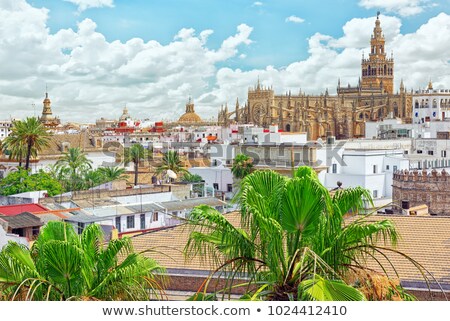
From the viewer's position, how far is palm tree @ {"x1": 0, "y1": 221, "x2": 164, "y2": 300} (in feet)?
23.6

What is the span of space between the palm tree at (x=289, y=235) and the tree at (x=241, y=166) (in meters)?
30.0

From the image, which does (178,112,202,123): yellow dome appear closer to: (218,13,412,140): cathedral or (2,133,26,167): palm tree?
(218,13,412,140): cathedral

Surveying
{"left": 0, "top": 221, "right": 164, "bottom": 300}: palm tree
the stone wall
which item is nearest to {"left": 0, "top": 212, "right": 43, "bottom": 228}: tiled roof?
{"left": 0, "top": 221, "right": 164, "bottom": 300}: palm tree

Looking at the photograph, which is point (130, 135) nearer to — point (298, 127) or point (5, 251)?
point (298, 127)

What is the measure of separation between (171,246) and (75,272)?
6.25m

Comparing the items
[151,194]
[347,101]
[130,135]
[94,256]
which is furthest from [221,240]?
[347,101]

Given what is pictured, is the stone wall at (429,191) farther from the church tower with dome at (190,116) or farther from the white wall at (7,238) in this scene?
the church tower with dome at (190,116)

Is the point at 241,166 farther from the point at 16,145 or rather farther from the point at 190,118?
the point at 190,118

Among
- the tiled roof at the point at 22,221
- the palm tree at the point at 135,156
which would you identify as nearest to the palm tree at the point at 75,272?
the tiled roof at the point at 22,221

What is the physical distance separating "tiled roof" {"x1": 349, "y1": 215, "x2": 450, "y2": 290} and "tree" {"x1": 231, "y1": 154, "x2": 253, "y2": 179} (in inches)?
935

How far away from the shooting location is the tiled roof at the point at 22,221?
65.5ft

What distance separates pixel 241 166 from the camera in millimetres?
37750

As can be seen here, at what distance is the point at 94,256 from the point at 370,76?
11613cm

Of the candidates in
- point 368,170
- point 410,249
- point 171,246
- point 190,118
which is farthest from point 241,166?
point 190,118
